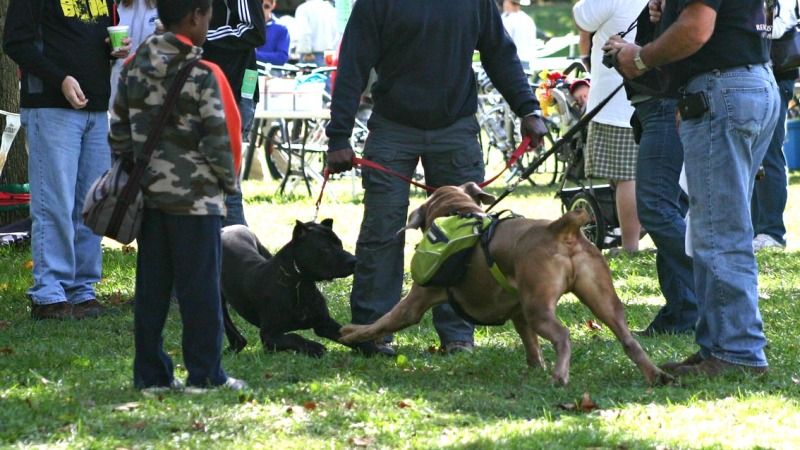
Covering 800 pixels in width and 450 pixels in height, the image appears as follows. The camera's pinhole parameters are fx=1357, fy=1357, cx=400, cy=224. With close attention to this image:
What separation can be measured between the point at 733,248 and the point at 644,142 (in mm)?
1349

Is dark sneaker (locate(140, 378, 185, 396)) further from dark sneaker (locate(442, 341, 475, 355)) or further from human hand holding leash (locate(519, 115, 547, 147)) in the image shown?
human hand holding leash (locate(519, 115, 547, 147))

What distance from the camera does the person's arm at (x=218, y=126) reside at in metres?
5.08

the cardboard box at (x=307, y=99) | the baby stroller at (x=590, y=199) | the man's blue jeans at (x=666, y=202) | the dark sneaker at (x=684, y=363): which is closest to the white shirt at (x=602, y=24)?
the baby stroller at (x=590, y=199)

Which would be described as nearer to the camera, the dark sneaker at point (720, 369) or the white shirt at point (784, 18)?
the dark sneaker at point (720, 369)

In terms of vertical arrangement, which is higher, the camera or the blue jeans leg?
the camera

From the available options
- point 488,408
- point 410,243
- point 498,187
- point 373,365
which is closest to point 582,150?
point 410,243

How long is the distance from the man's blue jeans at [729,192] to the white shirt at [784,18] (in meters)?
2.53

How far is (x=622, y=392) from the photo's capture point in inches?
219

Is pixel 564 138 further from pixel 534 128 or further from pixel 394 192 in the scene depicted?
pixel 394 192

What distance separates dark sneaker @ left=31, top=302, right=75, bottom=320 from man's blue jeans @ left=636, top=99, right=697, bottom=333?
10.9 feet

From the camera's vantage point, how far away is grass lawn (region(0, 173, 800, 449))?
15.8ft

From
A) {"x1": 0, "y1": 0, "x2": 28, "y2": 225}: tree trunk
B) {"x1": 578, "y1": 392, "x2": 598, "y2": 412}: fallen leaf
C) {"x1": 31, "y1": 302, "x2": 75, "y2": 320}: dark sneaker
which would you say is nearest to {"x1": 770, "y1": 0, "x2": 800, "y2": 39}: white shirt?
{"x1": 578, "y1": 392, "x2": 598, "y2": 412}: fallen leaf

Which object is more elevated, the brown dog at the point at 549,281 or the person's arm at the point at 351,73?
the person's arm at the point at 351,73

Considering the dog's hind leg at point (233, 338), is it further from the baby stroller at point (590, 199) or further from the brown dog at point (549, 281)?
the baby stroller at point (590, 199)
